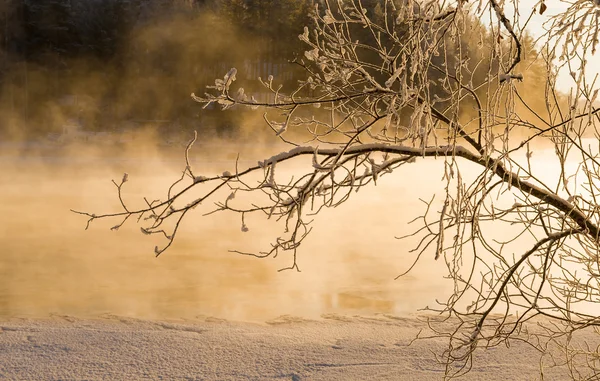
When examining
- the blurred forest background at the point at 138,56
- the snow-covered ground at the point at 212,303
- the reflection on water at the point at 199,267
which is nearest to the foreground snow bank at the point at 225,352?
the snow-covered ground at the point at 212,303

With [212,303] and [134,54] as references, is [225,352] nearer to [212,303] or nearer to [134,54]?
[212,303]

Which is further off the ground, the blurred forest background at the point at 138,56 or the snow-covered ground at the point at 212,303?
the blurred forest background at the point at 138,56

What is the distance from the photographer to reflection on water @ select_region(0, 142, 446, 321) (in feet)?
22.8

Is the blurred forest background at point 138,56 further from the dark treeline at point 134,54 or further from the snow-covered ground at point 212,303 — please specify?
the snow-covered ground at point 212,303

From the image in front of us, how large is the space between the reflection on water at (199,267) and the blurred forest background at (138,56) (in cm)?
1665

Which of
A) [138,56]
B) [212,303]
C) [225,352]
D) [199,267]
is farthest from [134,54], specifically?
[225,352]

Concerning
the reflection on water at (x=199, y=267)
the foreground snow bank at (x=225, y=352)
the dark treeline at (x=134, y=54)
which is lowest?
the foreground snow bank at (x=225, y=352)

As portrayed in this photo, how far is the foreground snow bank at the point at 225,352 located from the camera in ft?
15.9

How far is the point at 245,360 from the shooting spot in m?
5.07

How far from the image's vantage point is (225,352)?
17.1 ft

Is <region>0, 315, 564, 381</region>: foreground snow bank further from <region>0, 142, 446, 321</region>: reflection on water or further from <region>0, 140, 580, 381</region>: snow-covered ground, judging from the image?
<region>0, 142, 446, 321</region>: reflection on water

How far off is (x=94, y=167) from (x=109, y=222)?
23.2ft

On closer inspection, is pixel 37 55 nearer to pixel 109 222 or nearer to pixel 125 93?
pixel 125 93

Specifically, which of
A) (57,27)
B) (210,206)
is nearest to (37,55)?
(57,27)
